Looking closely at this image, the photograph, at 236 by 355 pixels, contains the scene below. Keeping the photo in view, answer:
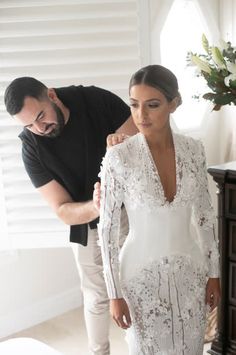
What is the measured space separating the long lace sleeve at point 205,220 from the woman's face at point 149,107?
168 mm

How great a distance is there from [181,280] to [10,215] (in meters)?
1.03

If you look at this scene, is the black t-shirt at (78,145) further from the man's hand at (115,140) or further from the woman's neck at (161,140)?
the woman's neck at (161,140)

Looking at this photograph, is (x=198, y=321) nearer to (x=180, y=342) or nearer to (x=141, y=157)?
(x=180, y=342)

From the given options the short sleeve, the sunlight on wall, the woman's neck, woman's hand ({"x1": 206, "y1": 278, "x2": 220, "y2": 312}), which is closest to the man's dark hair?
the short sleeve

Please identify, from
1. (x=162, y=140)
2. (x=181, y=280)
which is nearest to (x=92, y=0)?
(x=162, y=140)

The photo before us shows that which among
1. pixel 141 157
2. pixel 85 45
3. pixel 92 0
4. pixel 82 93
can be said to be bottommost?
pixel 141 157

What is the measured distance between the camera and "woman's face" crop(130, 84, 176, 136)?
128 centimetres

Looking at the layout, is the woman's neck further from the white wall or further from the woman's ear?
the white wall

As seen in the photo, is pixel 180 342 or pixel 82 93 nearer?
pixel 180 342

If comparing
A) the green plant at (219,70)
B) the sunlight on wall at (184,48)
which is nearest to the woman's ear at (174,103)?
the green plant at (219,70)

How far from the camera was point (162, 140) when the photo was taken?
1.37 metres

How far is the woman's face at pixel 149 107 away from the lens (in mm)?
1276

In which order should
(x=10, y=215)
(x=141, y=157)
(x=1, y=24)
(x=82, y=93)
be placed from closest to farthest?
(x=141, y=157)
(x=82, y=93)
(x=1, y=24)
(x=10, y=215)

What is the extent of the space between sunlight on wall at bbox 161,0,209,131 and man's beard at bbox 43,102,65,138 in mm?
1392
